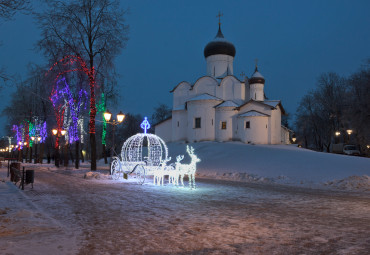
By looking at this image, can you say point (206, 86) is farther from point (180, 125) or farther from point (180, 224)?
point (180, 224)

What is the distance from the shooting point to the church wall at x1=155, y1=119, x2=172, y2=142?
48.2 meters

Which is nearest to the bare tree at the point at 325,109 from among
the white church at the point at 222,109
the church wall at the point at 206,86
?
the white church at the point at 222,109

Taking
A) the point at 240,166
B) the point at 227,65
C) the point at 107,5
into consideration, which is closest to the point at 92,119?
the point at 107,5

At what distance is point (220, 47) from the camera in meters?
46.7

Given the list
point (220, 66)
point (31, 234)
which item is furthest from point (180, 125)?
point (31, 234)

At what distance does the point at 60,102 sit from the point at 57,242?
30.1 m

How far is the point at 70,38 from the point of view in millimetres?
25328

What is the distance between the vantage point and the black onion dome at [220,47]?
46.8 meters

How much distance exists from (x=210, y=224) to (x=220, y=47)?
42041 mm

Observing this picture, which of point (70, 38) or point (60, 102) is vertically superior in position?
point (70, 38)

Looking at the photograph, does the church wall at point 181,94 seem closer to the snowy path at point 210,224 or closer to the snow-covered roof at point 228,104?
the snow-covered roof at point 228,104

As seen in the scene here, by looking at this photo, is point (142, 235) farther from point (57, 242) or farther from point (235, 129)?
point (235, 129)

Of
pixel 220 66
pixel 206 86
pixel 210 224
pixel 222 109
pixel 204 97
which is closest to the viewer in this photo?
pixel 210 224

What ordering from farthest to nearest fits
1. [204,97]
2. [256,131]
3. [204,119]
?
[204,97] → [204,119] → [256,131]
